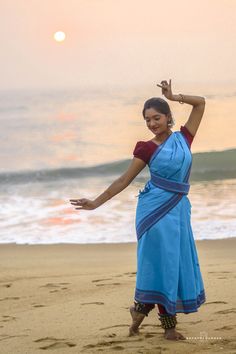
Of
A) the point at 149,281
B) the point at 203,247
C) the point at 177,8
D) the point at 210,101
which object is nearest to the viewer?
the point at 149,281

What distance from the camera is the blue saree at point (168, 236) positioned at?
4.95 m

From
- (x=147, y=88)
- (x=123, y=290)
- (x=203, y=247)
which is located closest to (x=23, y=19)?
(x=147, y=88)

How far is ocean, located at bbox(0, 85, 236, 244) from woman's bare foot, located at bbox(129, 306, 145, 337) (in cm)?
496

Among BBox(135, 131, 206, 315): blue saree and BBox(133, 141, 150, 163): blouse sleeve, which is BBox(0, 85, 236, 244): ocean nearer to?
BBox(135, 131, 206, 315): blue saree

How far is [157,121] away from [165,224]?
0.64 meters

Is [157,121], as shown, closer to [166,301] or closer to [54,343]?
[166,301]

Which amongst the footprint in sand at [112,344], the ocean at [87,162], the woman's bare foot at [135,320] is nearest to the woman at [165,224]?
the woman's bare foot at [135,320]

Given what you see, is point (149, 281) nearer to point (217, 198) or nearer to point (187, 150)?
point (187, 150)

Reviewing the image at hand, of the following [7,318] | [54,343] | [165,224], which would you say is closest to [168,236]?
[165,224]

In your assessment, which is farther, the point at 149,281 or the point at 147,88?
the point at 147,88

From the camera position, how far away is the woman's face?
16.6ft

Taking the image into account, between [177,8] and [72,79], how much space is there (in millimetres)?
4697

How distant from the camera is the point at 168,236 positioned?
4.96 metres

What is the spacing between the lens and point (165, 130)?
509cm
